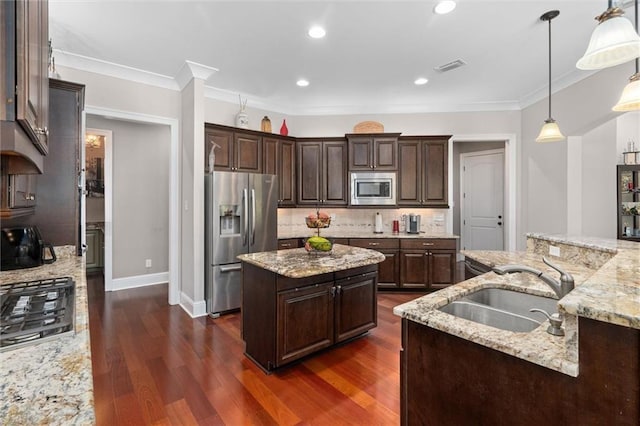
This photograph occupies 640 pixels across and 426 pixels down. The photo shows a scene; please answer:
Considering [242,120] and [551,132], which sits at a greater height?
[242,120]

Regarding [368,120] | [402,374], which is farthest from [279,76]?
[402,374]

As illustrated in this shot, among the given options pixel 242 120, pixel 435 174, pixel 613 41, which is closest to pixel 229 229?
pixel 242 120

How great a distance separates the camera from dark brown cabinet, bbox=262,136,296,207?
178 inches

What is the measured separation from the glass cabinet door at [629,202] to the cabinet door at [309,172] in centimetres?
377

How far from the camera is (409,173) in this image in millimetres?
4801

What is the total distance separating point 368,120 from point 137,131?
3697 mm

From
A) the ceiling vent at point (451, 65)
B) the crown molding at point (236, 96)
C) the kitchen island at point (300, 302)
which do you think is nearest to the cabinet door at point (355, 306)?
the kitchen island at point (300, 302)

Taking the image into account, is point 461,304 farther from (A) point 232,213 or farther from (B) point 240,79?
(B) point 240,79

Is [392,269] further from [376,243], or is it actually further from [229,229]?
[229,229]

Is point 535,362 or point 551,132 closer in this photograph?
point 535,362

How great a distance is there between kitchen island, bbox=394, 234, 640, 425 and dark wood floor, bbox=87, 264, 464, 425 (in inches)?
35.1

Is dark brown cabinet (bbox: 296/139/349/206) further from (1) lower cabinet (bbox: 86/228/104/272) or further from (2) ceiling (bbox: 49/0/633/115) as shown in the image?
(1) lower cabinet (bbox: 86/228/104/272)

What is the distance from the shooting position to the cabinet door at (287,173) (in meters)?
4.70

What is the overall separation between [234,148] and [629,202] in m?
5.01
